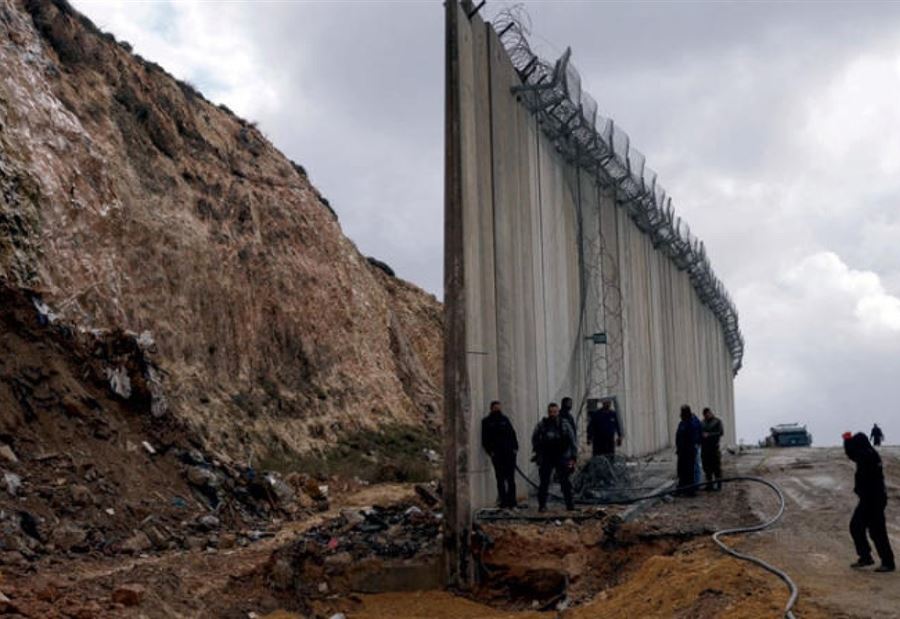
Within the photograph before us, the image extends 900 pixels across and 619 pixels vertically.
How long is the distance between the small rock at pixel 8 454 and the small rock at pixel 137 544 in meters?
2.04

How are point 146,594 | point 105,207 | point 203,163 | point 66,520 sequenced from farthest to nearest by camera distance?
point 203,163
point 105,207
point 66,520
point 146,594

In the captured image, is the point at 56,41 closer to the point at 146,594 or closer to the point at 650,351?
the point at 650,351

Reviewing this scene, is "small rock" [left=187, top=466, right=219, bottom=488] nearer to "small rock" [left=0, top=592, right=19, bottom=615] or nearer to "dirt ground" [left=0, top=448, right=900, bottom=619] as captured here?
"dirt ground" [left=0, top=448, right=900, bottom=619]

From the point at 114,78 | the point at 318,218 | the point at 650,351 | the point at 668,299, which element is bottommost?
the point at 650,351

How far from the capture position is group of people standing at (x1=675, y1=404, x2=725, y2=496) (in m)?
16.1

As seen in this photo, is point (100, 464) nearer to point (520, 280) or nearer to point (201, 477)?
point (201, 477)

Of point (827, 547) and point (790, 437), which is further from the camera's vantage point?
point (790, 437)

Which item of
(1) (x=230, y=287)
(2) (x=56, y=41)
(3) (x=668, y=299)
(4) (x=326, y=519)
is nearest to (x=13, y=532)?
(4) (x=326, y=519)

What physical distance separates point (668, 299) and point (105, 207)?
61.1 feet

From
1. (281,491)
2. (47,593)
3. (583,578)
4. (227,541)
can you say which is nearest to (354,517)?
(227,541)

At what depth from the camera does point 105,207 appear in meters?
23.3

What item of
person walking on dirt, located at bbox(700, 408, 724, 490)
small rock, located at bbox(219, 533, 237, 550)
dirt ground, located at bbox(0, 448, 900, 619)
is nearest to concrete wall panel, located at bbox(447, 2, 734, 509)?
dirt ground, located at bbox(0, 448, 900, 619)

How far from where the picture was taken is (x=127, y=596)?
9.65 meters

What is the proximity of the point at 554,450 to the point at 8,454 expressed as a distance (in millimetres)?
7297
